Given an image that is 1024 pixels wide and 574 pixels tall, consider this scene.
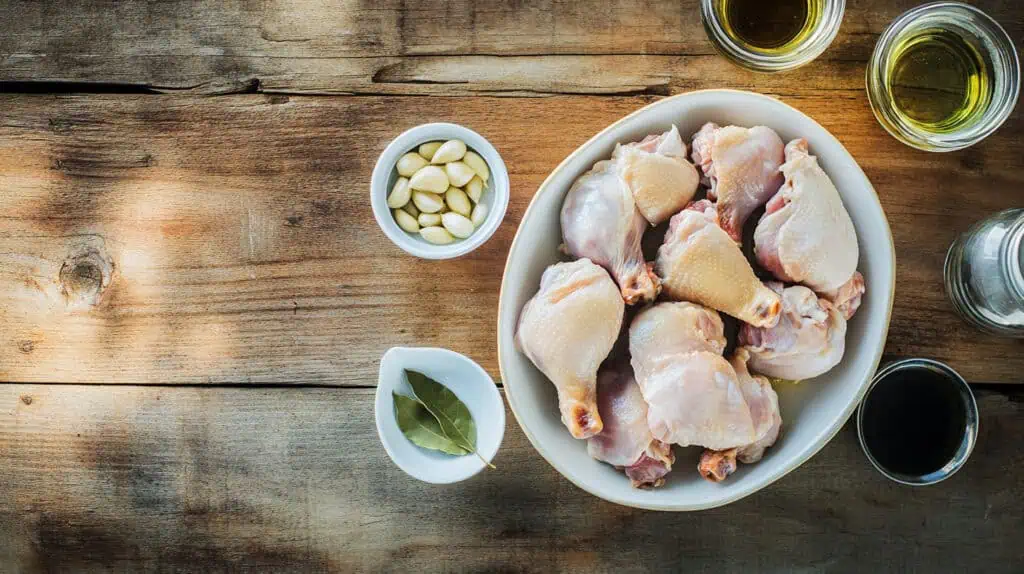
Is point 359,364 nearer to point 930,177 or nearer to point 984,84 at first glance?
point 930,177

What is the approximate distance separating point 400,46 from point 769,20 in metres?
0.58

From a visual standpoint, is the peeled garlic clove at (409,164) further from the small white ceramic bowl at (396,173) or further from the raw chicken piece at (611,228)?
the raw chicken piece at (611,228)

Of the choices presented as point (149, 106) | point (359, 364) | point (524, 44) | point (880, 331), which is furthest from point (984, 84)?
point (149, 106)

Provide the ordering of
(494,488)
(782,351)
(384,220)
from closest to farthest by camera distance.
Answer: (782,351) → (384,220) → (494,488)

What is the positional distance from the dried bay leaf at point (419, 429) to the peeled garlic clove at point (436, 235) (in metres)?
0.24

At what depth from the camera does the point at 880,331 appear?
101 centimetres

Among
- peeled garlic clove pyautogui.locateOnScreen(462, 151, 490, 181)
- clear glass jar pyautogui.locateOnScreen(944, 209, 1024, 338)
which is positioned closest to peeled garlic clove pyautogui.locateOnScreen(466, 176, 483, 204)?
peeled garlic clove pyautogui.locateOnScreen(462, 151, 490, 181)

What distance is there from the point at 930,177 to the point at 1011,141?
0.14 m

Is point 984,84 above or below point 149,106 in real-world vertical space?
above

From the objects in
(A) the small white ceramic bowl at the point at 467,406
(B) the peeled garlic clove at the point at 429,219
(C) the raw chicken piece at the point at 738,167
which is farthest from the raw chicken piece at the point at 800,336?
(B) the peeled garlic clove at the point at 429,219

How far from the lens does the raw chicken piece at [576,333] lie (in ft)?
3.23

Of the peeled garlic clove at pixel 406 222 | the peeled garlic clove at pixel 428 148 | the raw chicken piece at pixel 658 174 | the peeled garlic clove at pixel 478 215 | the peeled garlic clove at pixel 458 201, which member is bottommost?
the peeled garlic clove at pixel 406 222

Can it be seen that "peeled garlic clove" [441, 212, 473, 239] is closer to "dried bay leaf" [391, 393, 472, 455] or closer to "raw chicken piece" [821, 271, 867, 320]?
"dried bay leaf" [391, 393, 472, 455]

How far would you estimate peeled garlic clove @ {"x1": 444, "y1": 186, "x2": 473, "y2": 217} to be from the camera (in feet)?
3.73
